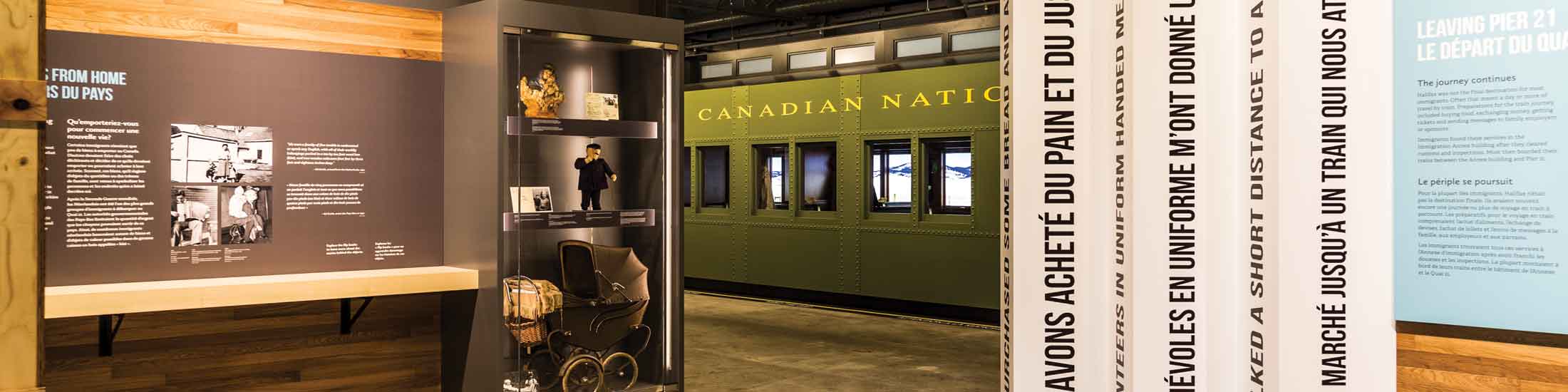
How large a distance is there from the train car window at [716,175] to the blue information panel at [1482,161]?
887 cm

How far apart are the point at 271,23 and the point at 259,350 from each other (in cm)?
141

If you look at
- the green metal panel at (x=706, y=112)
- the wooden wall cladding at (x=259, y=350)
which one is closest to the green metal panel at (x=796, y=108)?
the green metal panel at (x=706, y=112)

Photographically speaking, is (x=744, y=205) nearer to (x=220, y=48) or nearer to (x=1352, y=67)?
(x=220, y=48)

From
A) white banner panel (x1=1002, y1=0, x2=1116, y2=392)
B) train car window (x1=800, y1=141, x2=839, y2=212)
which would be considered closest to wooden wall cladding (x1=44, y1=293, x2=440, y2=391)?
white banner panel (x1=1002, y1=0, x2=1116, y2=392)

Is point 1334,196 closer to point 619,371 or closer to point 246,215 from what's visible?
point 619,371

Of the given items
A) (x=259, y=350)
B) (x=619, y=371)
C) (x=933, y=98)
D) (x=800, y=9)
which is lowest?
(x=619, y=371)

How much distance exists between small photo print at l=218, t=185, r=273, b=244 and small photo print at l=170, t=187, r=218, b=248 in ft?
0.11

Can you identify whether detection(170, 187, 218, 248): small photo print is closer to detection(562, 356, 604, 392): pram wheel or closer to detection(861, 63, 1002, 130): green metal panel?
detection(562, 356, 604, 392): pram wheel

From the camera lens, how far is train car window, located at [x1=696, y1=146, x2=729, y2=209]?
11492mm

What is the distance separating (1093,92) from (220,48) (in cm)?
364

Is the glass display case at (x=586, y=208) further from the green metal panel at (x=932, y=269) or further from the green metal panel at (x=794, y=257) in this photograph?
the green metal panel at (x=794, y=257)

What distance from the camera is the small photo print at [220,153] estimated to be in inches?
167

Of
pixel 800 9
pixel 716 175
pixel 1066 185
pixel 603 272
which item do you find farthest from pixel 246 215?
pixel 800 9

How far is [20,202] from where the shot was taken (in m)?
1.65
